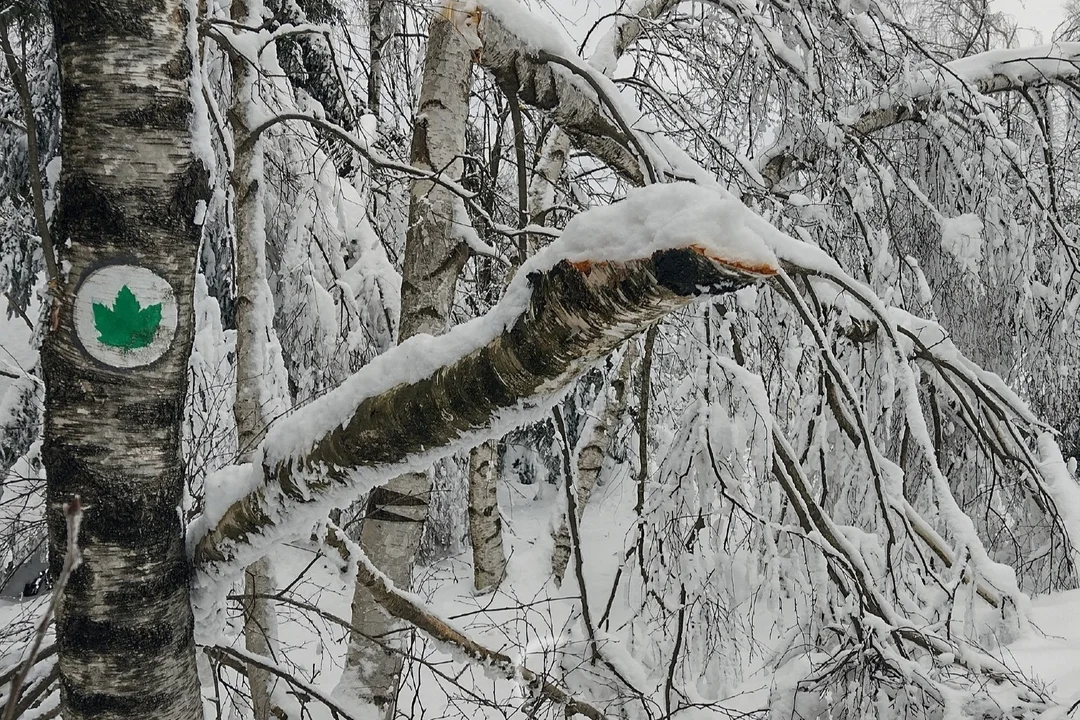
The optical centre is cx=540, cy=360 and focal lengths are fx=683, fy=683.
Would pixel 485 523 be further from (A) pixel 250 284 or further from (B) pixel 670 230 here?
(B) pixel 670 230

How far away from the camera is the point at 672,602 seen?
1.77 metres

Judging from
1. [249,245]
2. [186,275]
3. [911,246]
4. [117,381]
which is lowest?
[117,381]

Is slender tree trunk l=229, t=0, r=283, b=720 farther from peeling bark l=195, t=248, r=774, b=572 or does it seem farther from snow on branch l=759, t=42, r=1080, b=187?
snow on branch l=759, t=42, r=1080, b=187

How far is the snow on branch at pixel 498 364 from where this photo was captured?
0.60 meters

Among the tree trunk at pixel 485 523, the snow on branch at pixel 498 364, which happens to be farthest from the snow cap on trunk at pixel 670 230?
the tree trunk at pixel 485 523

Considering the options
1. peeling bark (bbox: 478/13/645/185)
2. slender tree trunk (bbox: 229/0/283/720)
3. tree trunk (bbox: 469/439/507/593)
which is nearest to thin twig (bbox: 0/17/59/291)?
peeling bark (bbox: 478/13/645/185)

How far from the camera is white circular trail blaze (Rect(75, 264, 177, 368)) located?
987 mm

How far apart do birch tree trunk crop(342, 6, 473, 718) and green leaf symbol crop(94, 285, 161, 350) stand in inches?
41.7

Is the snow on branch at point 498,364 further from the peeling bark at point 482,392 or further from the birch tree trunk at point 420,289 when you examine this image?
the birch tree trunk at point 420,289

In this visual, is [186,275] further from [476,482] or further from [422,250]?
[476,482]

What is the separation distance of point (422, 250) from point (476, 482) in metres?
3.65

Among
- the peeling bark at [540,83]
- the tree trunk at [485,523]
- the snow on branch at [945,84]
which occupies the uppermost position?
the snow on branch at [945,84]

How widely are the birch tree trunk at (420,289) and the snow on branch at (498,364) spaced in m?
0.87

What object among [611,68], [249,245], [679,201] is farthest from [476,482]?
[679,201]
